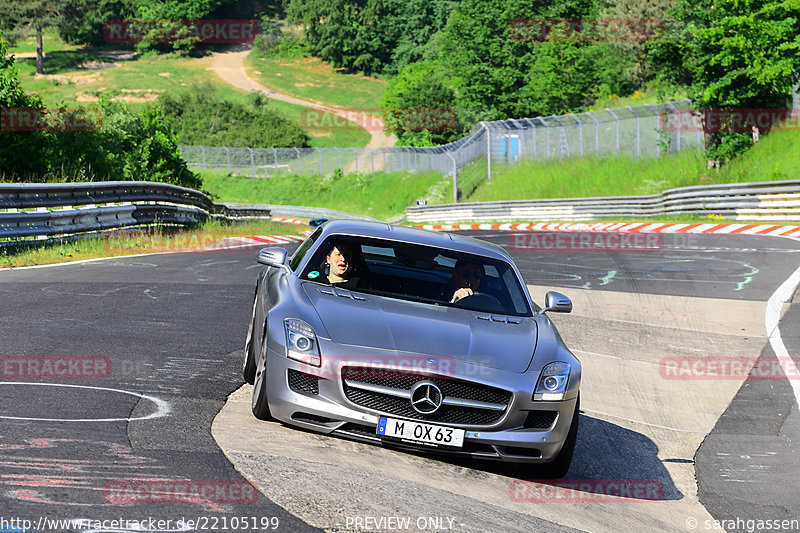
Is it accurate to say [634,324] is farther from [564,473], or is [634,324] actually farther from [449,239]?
[564,473]

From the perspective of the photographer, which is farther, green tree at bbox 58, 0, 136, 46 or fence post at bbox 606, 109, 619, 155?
green tree at bbox 58, 0, 136, 46

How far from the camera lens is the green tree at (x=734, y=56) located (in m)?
34.9

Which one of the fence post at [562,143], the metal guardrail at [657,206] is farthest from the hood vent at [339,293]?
the fence post at [562,143]

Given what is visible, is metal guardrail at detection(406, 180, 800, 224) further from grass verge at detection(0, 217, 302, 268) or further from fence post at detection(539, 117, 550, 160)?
grass verge at detection(0, 217, 302, 268)

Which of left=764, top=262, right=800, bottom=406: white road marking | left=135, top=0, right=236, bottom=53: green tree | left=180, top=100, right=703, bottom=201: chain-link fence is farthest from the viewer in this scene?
left=135, top=0, right=236, bottom=53: green tree

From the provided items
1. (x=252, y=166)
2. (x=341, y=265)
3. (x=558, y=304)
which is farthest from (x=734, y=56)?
(x=252, y=166)

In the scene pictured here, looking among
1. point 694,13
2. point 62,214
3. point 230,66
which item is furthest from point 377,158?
point 230,66

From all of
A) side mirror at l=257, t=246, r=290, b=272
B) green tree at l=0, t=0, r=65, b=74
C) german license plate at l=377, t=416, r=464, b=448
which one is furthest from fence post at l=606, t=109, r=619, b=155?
green tree at l=0, t=0, r=65, b=74

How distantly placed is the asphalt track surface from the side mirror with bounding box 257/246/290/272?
3.05ft

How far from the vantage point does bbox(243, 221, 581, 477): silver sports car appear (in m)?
6.00

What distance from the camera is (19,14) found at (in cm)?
13288

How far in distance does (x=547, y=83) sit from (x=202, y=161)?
83.2ft

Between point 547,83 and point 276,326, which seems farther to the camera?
point 547,83

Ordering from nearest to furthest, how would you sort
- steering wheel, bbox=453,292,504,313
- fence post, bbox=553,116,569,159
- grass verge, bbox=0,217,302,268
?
steering wheel, bbox=453,292,504,313 → grass verge, bbox=0,217,302,268 → fence post, bbox=553,116,569,159
